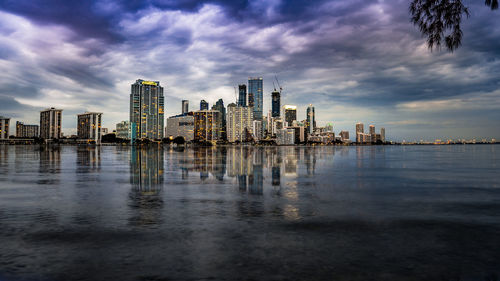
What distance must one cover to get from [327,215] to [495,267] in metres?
6.49

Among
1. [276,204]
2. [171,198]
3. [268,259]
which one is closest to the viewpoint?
[268,259]

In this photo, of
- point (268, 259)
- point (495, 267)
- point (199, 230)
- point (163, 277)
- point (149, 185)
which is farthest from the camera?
point (149, 185)

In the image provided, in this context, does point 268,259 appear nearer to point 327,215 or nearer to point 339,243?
point 339,243

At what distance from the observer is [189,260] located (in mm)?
8492

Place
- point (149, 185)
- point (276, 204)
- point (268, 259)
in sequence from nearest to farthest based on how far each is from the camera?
point (268, 259) < point (276, 204) < point (149, 185)

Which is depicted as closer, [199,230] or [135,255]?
[135,255]

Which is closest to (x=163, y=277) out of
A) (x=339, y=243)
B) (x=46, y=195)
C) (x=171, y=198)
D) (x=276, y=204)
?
(x=339, y=243)

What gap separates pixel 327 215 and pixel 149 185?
544 inches

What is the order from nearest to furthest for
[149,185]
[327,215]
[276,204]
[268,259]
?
[268,259]
[327,215]
[276,204]
[149,185]

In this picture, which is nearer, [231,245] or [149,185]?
[231,245]

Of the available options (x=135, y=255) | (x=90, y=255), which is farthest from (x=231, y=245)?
(x=90, y=255)

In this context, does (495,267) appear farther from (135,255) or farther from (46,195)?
(46,195)

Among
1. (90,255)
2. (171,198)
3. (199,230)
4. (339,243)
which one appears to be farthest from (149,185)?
(339,243)

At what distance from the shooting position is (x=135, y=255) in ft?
28.8
